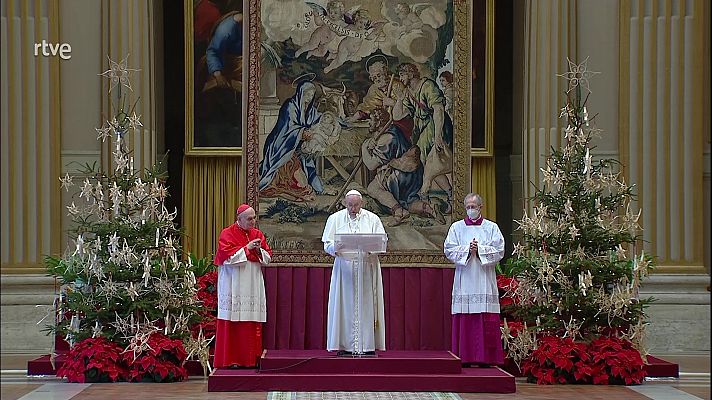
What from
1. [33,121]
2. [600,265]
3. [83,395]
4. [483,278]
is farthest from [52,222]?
[600,265]

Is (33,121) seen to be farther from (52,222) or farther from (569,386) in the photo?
(569,386)

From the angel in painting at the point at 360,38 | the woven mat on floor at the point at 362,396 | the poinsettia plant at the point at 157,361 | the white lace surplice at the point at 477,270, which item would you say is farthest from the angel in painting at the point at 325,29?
the woven mat on floor at the point at 362,396

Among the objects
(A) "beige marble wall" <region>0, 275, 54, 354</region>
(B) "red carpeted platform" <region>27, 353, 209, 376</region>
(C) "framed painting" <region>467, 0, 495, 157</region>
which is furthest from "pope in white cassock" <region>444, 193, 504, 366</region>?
(C) "framed painting" <region>467, 0, 495, 157</region>

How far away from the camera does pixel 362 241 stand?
36.7 feet

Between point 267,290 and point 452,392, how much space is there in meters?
2.90

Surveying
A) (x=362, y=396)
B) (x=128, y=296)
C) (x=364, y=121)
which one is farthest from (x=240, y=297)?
(x=364, y=121)

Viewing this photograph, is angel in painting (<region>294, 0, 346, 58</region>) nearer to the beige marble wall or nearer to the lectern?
the lectern

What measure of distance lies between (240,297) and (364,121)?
3210mm

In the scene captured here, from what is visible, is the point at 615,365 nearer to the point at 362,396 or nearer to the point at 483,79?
the point at 362,396

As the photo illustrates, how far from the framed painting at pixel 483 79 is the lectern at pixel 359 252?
6.58m

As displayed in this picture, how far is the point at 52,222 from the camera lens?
15.3 metres

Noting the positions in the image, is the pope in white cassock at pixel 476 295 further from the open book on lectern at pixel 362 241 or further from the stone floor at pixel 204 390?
the open book on lectern at pixel 362 241

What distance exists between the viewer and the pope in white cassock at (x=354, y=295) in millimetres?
11477

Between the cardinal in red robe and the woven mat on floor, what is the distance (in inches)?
41.8
